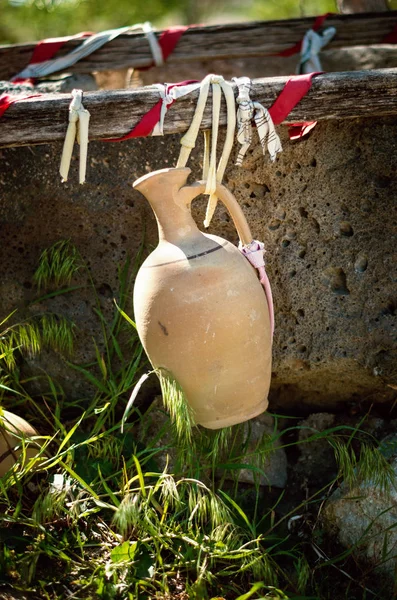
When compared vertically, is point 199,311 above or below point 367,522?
above

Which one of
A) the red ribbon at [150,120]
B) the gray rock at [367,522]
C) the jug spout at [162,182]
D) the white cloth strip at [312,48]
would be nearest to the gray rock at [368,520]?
the gray rock at [367,522]

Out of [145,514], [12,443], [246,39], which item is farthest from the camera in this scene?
[246,39]

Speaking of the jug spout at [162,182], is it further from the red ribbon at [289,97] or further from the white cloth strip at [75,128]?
the red ribbon at [289,97]

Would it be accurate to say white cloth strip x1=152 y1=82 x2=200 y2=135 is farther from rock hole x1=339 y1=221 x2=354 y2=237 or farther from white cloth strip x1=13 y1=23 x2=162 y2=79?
white cloth strip x1=13 y1=23 x2=162 y2=79

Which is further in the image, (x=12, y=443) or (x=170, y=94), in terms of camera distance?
(x=12, y=443)

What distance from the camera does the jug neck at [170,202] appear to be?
7.06 feet

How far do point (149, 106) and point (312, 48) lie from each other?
→ 64.3 inches

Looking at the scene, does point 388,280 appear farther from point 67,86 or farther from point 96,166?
point 67,86

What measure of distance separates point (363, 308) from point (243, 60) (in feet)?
6.52

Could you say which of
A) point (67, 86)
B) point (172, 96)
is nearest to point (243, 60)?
point (67, 86)

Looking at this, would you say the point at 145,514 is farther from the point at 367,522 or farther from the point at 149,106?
the point at 149,106

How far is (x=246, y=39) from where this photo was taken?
3740 millimetres

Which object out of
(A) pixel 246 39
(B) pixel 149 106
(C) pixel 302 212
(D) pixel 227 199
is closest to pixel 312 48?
(A) pixel 246 39

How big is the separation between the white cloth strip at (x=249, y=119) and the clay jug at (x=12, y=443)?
1187mm
